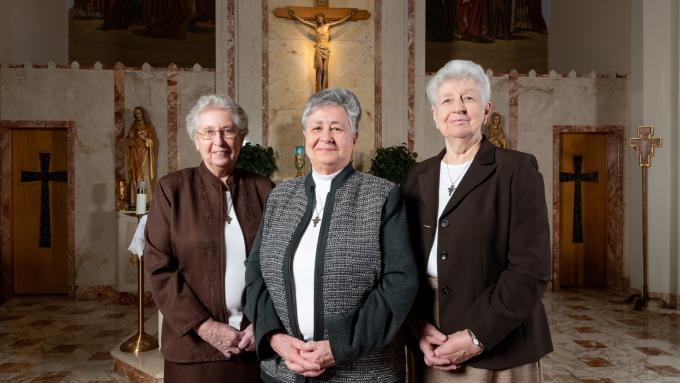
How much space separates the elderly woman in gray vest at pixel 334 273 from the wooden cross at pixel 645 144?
6.80m

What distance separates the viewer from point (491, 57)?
11781 mm

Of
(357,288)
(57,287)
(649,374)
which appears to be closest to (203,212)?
(357,288)

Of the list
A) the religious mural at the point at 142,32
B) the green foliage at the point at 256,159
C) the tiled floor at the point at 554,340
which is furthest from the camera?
the religious mural at the point at 142,32

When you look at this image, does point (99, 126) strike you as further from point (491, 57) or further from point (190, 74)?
point (491, 57)

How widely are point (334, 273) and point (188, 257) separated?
30.3 inches

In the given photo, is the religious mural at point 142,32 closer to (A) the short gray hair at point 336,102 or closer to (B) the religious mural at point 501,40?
(B) the religious mural at point 501,40

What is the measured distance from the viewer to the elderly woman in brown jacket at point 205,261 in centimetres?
233

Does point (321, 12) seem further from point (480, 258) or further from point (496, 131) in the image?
point (480, 258)

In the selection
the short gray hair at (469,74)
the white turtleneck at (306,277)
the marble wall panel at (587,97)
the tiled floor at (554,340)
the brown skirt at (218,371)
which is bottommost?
the tiled floor at (554,340)

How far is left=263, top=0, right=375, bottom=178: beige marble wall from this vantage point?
8.58 metres

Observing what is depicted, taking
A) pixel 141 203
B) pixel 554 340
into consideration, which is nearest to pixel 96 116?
pixel 141 203

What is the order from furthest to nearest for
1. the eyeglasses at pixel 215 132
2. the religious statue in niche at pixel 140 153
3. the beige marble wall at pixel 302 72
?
the beige marble wall at pixel 302 72 < the religious statue in niche at pixel 140 153 < the eyeglasses at pixel 215 132

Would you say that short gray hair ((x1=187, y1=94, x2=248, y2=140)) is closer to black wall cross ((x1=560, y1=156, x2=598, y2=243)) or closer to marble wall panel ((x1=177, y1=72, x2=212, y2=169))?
marble wall panel ((x1=177, y1=72, x2=212, y2=169))

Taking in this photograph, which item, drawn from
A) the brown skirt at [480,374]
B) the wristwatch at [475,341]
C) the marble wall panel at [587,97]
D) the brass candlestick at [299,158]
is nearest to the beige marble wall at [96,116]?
the brass candlestick at [299,158]
